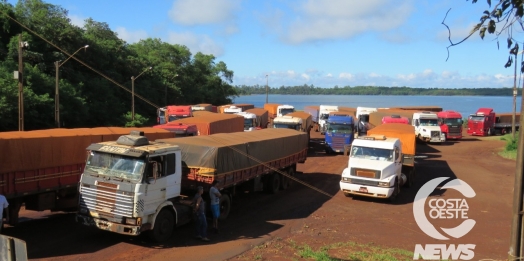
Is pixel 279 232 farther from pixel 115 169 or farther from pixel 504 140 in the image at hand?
pixel 504 140

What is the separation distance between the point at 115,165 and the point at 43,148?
2956 millimetres

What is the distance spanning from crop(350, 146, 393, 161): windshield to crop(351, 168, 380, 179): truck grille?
88 centimetres

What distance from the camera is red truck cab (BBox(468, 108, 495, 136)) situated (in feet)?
172

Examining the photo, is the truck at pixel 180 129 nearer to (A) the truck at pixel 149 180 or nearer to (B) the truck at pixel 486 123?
(A) the truck at pixel 149 180

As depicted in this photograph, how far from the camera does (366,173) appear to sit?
1827cm

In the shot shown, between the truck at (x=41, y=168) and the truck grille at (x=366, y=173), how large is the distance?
1016 cm

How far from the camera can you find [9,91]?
31.4 metres

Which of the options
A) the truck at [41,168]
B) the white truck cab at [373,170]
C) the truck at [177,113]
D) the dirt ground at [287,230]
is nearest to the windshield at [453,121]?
the dirt ground at [287,230]

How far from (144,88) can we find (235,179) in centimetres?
5066

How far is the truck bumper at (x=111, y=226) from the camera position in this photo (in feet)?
36.4

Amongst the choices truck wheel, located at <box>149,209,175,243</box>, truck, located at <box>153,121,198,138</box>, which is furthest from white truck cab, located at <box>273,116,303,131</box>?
truck wheel, located at <box>149,209,175,243</box>

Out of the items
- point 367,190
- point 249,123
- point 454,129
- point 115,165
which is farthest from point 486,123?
point 115,165

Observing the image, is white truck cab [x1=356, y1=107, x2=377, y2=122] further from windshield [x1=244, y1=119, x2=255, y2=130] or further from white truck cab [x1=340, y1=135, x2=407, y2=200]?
white truck cab [x1=340, y1=135, x2=407, y2=200]

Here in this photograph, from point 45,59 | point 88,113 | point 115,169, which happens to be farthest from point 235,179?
point 45,59
